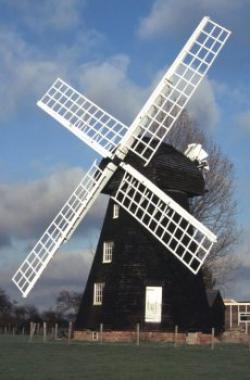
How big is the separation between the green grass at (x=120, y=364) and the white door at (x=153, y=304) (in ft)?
14.1

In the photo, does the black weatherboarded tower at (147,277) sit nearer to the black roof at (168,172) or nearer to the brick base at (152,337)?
the black roof at (168,172)

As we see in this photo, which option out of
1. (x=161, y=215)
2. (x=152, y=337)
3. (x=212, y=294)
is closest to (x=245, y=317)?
(x=212, y=294)

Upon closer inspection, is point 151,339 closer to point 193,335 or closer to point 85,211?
point 193,335

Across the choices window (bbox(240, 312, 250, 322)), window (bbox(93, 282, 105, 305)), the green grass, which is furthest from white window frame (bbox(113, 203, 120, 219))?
window (bbox(240, 312, 250, 322))

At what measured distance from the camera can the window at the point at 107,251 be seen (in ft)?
92.7

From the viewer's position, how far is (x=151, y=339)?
87.1 ft

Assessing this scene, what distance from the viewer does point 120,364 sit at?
55.0ft

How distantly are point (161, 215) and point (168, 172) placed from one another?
1.98 metres

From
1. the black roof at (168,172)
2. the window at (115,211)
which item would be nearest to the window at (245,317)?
the black roof at (168,172)

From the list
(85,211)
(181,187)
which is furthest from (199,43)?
(85,211)

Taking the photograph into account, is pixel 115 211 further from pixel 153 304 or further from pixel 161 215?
pixel 153 304

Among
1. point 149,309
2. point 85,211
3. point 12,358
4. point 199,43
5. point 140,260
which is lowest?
point 12,358

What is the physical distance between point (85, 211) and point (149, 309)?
4.50 m

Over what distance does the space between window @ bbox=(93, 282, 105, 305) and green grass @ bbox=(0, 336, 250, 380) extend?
5.80 meters
